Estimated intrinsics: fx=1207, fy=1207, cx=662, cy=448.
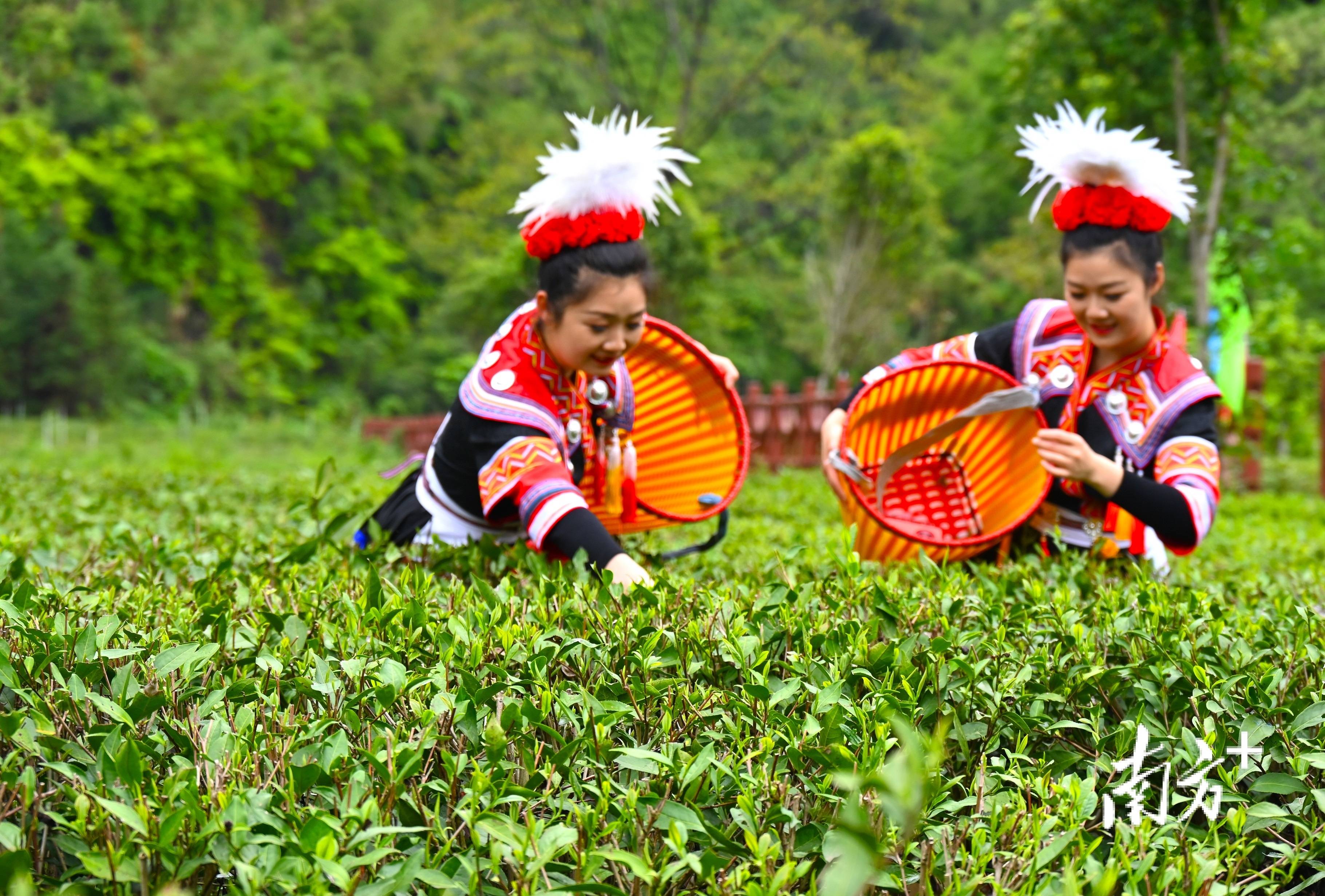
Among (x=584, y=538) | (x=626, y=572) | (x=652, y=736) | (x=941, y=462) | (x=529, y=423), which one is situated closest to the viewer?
(x=652, y=736)

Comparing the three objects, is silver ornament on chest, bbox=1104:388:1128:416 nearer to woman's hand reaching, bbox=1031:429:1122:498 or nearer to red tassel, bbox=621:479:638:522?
woman's hand reaching, bbox=1031:429:1122:498

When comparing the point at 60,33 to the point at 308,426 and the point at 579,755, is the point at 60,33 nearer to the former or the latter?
the point at 308,426

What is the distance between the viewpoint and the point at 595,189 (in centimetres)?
259

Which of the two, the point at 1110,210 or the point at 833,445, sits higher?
the point at 1110,210

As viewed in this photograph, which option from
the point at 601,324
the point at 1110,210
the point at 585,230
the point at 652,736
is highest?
the point at 1110,210

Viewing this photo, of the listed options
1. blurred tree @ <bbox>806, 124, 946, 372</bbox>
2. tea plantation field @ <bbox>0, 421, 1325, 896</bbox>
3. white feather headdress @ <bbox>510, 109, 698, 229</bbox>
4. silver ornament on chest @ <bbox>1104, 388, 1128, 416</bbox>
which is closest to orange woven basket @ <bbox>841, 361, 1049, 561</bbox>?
silver ornament on chest @ <bbox>1104, 388, 1128, 416</bbox>

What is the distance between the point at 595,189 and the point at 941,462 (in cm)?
129

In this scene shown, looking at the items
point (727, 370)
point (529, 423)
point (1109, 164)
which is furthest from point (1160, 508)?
point (529, 423)

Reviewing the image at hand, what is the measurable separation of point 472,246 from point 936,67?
14564 mm

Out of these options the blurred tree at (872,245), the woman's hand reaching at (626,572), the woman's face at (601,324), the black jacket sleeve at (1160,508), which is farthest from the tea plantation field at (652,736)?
the blurred tree at (872,245)

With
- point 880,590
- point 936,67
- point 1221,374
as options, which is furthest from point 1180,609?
point 936,67

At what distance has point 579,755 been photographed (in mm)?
1337

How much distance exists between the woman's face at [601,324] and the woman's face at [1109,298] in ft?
3.26

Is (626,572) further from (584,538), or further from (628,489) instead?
(628,489)
